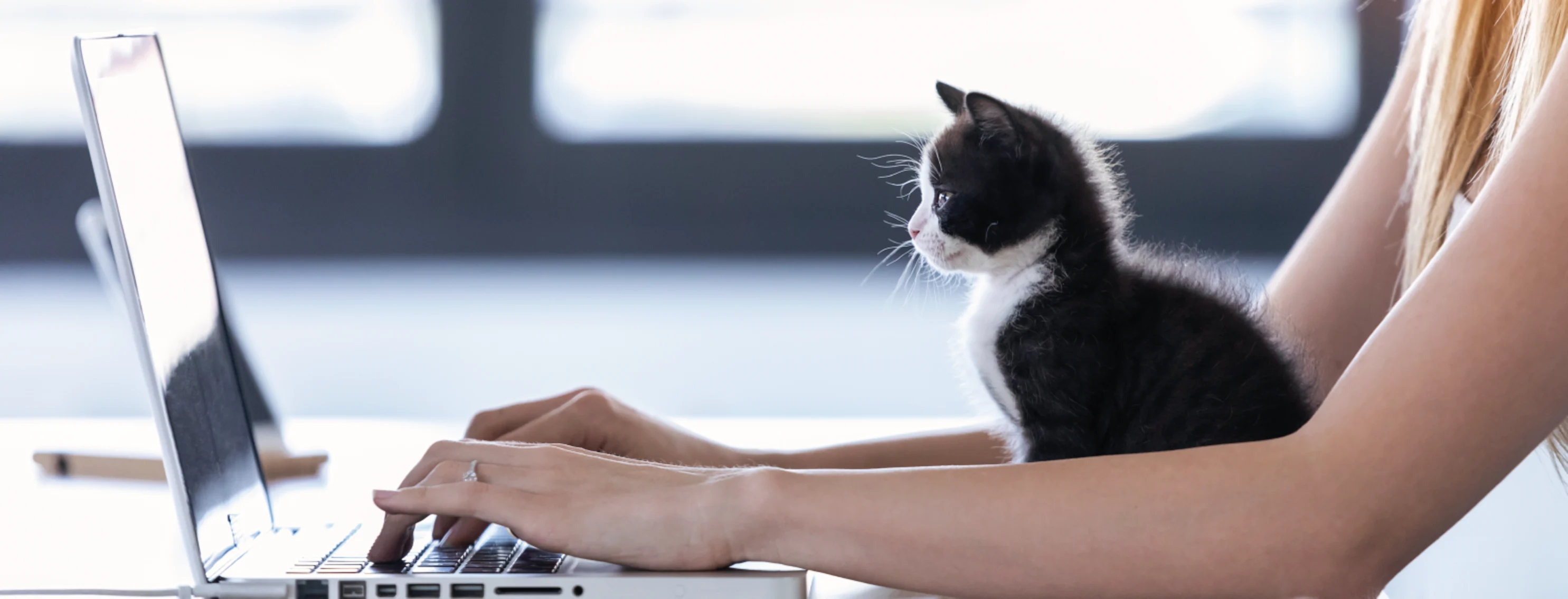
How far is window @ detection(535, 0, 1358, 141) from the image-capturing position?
3.73 m

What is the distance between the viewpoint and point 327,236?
13.5 ft

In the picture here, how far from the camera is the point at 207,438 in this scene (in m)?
0.73

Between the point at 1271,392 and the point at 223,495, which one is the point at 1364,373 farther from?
the point at 223,495

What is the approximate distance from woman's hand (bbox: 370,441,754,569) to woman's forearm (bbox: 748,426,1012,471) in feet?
0.86

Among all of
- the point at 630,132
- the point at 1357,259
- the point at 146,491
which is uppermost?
the point at 1357,259

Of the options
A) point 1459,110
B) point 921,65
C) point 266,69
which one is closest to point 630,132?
point 921,65

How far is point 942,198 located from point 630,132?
317 centimetres

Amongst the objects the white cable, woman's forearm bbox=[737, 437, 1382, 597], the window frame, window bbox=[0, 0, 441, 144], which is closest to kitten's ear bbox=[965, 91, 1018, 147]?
woman's forearm bbox=[737, 437, 1382, 597]

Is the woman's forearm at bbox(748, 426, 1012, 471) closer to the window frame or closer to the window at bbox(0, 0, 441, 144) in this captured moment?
the window frame

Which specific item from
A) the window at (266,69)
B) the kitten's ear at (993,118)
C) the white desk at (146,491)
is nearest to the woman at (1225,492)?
the white desk at (146,491)

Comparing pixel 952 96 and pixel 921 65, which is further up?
pixel 952 96

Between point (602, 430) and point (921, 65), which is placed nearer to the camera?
point (602, 430)

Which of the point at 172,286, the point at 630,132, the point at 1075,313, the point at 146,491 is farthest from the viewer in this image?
the point at 630,132

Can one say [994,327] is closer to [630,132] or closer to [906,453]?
[906,453]
